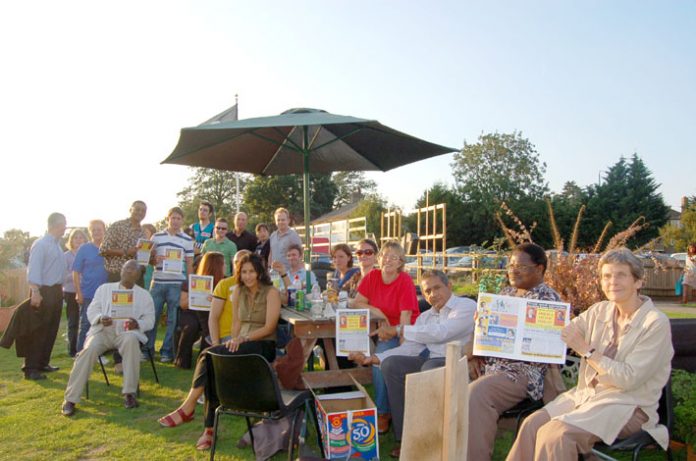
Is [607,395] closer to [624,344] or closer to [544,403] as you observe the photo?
[624,344]

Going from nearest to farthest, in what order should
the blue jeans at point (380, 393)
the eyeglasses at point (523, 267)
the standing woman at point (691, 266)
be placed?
the eyeglasses at point (523, 267)
the blue jeans at point (380, 393)
the standing woman at point (691, 266)

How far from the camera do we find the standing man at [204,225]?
8.99 metres

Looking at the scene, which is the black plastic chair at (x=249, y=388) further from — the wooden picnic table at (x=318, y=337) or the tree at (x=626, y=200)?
the tree at (x=626, y=200)

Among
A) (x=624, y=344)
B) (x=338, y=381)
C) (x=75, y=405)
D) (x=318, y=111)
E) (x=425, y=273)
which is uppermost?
(x=318, y=111)

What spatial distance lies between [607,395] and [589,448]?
0.30 metres

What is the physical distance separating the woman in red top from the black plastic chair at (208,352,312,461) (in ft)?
4.23

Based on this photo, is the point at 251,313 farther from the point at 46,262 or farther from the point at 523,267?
the point at 46,262

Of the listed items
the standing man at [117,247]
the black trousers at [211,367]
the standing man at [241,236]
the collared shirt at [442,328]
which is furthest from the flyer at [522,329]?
the standing man at [241,236]

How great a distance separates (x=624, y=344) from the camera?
3.08 m

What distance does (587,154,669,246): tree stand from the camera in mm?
37219

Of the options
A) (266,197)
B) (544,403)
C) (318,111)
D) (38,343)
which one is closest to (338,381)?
(544,403)

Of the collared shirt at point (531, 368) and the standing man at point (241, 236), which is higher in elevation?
the standing man at point (241, 236)

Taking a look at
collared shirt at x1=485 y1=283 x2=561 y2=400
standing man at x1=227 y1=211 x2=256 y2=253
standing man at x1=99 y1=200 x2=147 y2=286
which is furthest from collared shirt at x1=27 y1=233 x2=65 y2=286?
collared shirt at x1=485 y1=283 x2=561 y2=400

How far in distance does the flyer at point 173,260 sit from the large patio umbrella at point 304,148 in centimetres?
113
